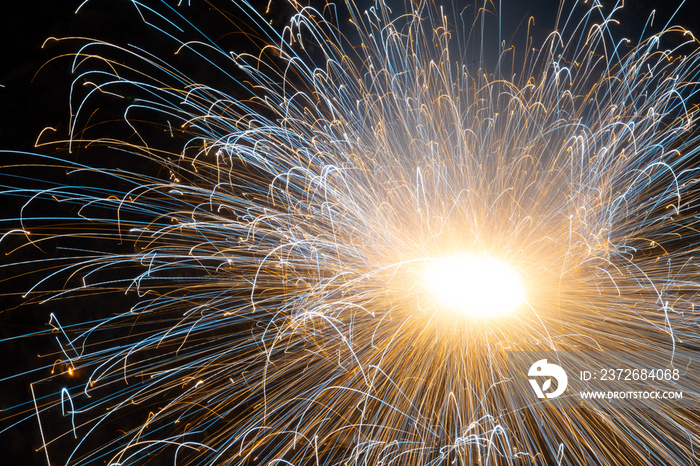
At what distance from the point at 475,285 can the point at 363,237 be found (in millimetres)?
804

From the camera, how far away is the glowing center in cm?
277

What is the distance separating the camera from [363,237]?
9.77 ft

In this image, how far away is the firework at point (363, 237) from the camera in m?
2.67

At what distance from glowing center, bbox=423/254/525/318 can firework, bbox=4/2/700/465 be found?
0.05 feet

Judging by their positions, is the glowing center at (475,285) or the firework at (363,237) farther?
the glowing center at (475,285)

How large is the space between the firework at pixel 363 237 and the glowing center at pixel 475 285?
15 mm

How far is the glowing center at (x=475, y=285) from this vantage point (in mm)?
2773

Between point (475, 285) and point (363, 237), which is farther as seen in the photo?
point (363, 237)

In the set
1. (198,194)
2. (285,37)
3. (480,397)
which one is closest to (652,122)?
(480,397)

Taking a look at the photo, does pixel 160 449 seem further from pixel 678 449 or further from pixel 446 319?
pixel 678 449

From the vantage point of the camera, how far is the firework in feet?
8.75

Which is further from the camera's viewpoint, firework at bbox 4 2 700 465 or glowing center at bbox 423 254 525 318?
glowing center at bbox 423 254 525 318

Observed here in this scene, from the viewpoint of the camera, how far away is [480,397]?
257cm

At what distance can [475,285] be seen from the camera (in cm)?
284
